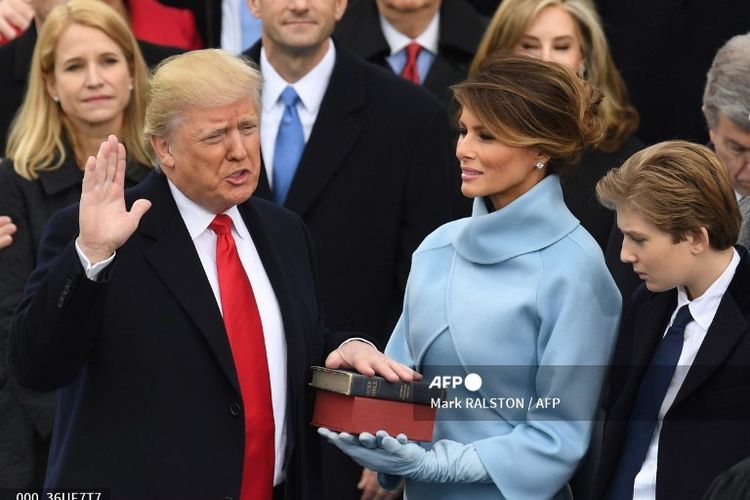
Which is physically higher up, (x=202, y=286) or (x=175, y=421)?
(x=202, y=286)

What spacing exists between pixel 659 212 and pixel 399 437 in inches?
35.9

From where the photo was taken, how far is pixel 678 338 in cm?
393

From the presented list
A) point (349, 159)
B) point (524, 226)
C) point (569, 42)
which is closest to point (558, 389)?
point (524, 226)

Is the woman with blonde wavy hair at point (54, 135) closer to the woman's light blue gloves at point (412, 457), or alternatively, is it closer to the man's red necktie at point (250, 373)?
the man's red necktie at point (250, 373)

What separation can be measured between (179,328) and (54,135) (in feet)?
6.12

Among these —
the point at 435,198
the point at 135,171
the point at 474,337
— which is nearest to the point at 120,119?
the point at 135,171

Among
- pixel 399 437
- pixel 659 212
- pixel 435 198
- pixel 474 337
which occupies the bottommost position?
pixel 399 437

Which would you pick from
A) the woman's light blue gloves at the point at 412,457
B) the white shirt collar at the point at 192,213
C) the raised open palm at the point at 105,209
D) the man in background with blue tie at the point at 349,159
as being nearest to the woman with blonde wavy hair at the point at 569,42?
the man in background with blue tie at the point at 349,159

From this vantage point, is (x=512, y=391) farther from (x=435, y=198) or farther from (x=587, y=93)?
(x=435, y=198)

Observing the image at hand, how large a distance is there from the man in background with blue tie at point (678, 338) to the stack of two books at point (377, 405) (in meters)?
0.51

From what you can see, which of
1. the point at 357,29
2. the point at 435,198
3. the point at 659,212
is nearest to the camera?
the point at 659,212

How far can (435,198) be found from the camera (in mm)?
5414

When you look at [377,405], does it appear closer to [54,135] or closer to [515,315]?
[515,315]

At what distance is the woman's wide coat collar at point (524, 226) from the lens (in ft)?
13.1
